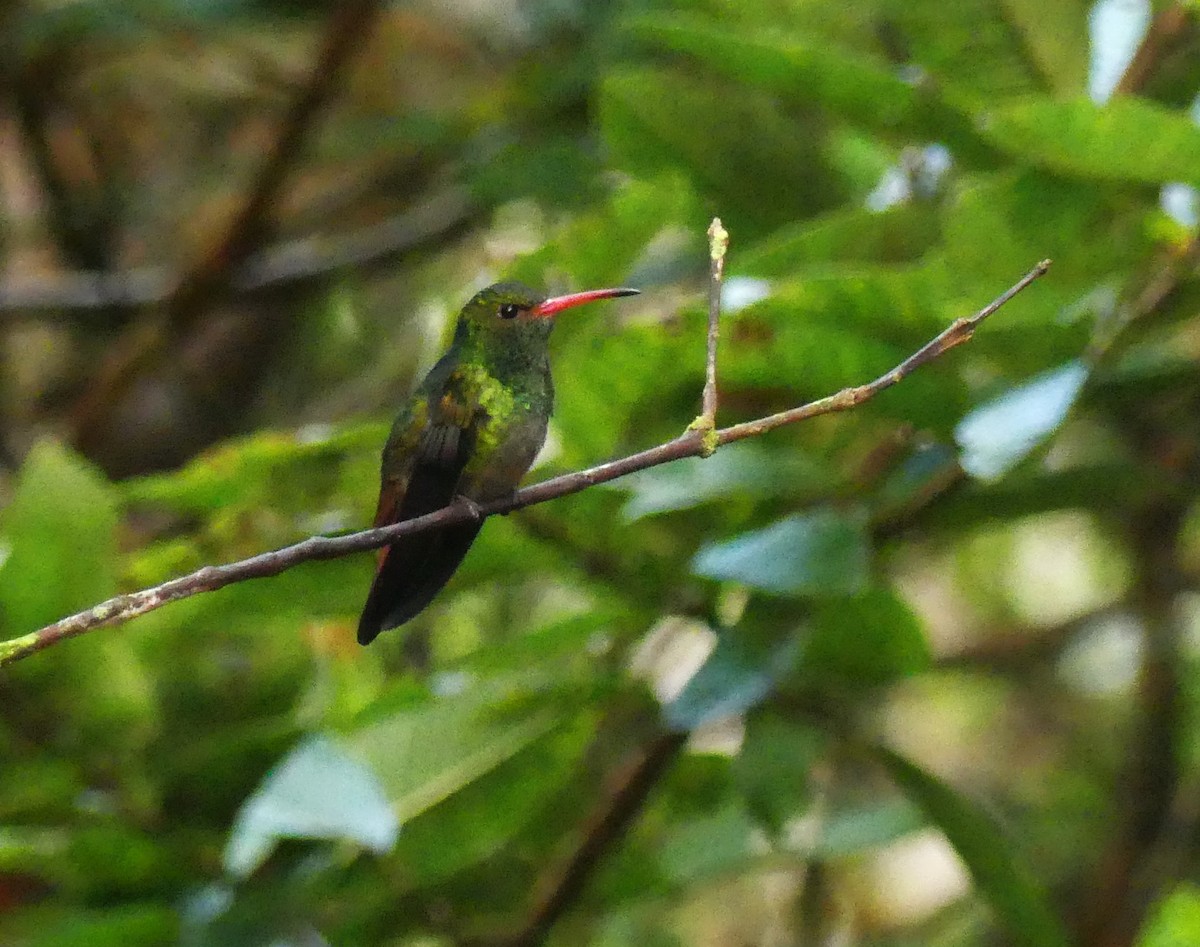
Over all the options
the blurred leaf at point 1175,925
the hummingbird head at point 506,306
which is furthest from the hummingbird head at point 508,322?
the blurred leaf at point 1175,925

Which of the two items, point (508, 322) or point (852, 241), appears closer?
point (508, 322)

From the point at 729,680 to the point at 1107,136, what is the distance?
590mm

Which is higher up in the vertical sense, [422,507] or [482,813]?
[422,507]

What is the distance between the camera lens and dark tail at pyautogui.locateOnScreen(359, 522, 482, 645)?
3.63ft

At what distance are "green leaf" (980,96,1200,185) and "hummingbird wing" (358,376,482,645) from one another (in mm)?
537

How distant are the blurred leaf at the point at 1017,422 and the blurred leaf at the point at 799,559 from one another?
13cm

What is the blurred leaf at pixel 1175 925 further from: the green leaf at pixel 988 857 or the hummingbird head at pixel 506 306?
the hummingbird head at pixel 506 306

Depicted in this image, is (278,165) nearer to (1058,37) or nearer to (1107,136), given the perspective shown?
(1058,37)

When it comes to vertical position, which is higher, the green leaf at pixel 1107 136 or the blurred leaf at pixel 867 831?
the green leaf at pixel 1107 136

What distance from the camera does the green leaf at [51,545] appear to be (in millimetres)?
1660

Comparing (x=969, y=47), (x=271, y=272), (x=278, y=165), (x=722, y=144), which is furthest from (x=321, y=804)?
(x=271, y=272)

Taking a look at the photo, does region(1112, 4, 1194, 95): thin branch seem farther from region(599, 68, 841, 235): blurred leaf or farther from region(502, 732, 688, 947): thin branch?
region(502, 732, 688, 947): thin branch

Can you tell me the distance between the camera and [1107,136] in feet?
4.52

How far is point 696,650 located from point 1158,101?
1147 millimetres
